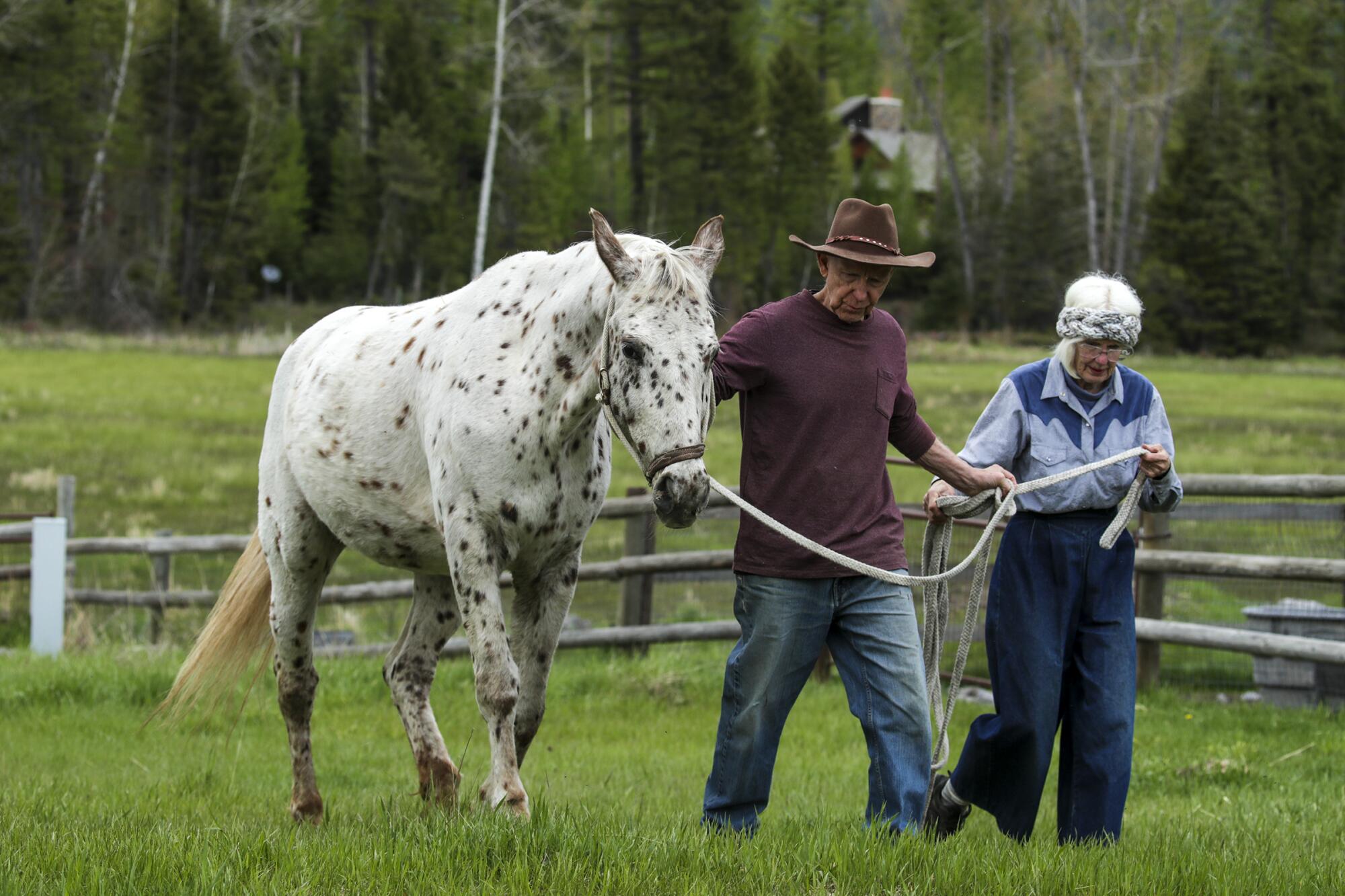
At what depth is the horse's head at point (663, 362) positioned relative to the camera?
151 inches

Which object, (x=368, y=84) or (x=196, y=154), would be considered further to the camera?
(x=368, y=84)

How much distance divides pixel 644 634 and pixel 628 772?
2.81m

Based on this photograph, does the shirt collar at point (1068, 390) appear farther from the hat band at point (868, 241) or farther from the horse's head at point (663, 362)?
the horse's head at point (663, 362)

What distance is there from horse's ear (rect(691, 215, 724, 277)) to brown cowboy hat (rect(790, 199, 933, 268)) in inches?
9.3

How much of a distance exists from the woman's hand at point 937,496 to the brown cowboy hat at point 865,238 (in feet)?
2.70

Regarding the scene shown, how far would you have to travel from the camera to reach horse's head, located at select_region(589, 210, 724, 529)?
385 cm

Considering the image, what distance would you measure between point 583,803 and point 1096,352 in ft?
8.82

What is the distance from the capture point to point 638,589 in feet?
32.4

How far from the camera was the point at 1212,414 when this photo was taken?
25047 millimetres

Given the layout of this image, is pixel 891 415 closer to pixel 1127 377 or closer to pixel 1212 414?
pixel 1127 377

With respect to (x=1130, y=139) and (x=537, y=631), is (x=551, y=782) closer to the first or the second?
A: (x=537, y=631)

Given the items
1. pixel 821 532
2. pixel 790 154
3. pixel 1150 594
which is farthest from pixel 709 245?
pixel 790 154

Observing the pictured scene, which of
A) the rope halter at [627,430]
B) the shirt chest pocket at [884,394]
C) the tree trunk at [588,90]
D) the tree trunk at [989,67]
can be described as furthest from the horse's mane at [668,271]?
the tree trunk at [989,67]

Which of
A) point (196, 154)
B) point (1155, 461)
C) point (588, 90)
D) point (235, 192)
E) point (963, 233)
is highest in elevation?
point (588, 90)
